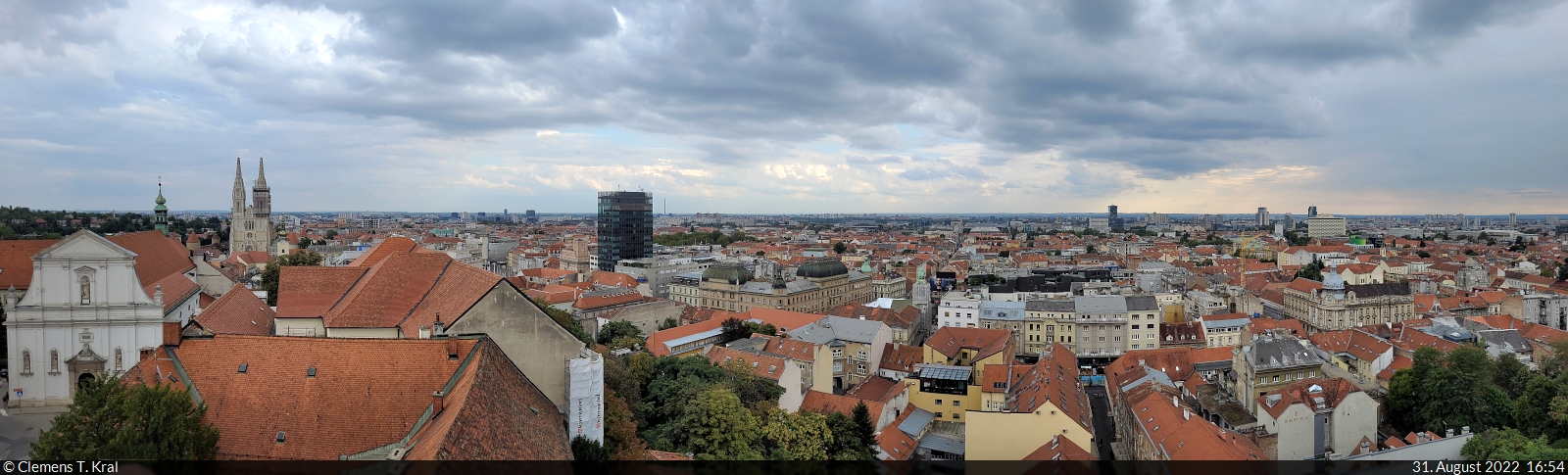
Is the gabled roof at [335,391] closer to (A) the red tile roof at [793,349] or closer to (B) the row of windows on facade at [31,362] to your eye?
(B) the row of windows on facade at [31,362]

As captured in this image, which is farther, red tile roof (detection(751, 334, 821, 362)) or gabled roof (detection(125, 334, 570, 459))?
red tile roof (detection(751, 334, 821, 362))

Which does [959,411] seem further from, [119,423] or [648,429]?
[119,423]

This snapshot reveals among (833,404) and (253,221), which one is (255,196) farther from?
(833,404)

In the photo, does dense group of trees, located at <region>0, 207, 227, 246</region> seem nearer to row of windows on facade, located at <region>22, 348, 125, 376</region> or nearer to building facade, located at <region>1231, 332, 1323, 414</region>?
row of windows on facade, located at <region>22, 348, 125, 376</region>

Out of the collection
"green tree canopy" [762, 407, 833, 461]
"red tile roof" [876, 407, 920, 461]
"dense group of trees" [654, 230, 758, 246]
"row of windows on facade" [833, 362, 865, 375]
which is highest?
"dense group of trees" [654, 230, 758, 246]

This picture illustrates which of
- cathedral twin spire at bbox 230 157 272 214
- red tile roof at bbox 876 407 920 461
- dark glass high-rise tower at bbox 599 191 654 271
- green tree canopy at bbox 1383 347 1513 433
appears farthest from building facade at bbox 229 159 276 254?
green tree canopy at bbox 1383 347 1513 433

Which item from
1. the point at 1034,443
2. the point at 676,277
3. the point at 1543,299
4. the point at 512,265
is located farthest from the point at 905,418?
the point at 512,265
